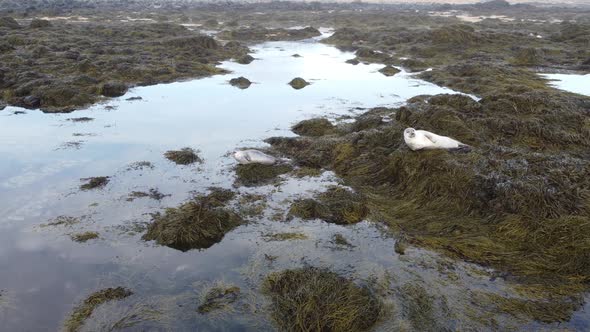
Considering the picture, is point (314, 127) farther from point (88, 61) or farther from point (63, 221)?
point (88, 61)

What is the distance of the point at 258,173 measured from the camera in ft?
26.2

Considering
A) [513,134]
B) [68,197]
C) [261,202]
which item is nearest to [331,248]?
[261,202]

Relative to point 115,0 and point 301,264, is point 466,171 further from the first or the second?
point 115,0

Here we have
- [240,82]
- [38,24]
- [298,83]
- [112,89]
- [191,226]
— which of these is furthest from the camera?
[38,24]

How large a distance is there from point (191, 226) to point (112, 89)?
31.3ft

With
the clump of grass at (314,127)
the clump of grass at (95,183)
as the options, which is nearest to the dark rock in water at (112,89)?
the clump of grass at (314,127)

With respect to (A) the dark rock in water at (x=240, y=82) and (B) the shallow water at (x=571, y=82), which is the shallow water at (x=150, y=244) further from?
(B) the shallow water at (x=571, y=82)

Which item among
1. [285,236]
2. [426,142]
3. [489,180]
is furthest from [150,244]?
[489,180]

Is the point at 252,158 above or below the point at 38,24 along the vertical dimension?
below

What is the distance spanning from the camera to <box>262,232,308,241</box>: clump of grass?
592 cm

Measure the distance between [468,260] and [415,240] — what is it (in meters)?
0.76

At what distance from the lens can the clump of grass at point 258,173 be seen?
305 inches

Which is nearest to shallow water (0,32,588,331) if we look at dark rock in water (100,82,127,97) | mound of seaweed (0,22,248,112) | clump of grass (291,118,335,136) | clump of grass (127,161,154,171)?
clump of grass (127,161,154,171)

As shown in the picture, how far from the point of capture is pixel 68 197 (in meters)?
6.90
